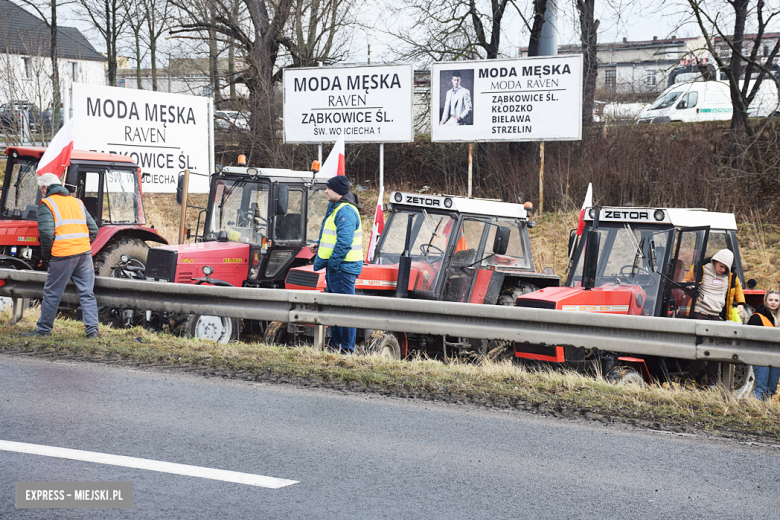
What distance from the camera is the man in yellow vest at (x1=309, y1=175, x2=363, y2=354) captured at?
339 inches

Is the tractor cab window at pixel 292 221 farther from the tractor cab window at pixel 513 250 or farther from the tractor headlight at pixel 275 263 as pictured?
the tractor cab window at pixel 513 250

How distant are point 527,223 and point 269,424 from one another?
5.37 meters

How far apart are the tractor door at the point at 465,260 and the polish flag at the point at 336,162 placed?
2.46m

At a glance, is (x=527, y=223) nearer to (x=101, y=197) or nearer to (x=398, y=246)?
(x=398, y=246)

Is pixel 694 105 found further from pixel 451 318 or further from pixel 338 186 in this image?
pixel 451 318

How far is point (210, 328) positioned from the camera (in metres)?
9.68

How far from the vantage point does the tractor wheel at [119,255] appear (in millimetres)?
11258

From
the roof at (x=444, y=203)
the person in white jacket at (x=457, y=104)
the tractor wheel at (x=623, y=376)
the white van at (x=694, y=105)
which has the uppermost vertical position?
the white van at (x=694, y=105)

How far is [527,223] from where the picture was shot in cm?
994

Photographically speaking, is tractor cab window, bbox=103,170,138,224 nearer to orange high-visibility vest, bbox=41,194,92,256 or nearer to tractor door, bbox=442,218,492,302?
orange high-visibility vest, bbox=41,194,92,256

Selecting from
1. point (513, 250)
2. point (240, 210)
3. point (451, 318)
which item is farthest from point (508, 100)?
point (451, 318)

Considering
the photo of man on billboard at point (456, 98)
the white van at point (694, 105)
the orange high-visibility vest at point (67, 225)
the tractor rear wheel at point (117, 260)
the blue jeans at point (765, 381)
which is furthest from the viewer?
the white van at point (694, 105)

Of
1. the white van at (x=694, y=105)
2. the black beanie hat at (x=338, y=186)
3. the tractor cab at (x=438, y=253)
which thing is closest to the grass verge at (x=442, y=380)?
the tractor cab at (x=438, y=253)

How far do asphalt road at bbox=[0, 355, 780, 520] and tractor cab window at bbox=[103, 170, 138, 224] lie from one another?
17.8 feet
